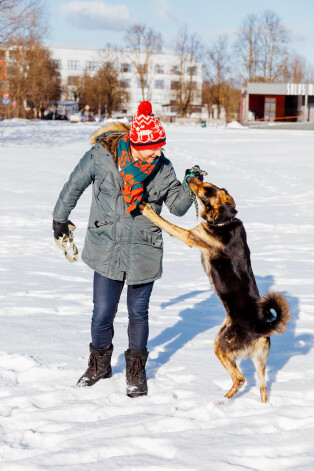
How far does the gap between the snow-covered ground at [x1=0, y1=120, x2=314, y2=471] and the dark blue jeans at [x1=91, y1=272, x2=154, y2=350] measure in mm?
332

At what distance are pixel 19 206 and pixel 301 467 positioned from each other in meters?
10.0

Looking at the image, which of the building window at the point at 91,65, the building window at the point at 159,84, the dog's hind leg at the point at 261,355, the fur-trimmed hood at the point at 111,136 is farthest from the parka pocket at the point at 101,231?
the building window at the point at 91,65

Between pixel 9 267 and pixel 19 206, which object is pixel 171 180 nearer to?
pixel 9 267

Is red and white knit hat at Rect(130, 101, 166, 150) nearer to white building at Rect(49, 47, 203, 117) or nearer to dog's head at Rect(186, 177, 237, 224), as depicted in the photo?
dog's head at Rect(186, 177, 237, 224)

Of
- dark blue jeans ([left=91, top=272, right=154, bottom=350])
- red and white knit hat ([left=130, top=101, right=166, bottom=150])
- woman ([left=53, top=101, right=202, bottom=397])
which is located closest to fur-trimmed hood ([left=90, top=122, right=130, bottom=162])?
woman ([left=53, top=101, right=202, bottom=397])

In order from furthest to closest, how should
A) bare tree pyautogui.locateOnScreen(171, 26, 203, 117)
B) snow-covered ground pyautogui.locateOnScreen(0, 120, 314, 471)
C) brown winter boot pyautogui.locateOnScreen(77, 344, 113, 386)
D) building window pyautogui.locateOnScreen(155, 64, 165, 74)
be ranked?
building window pyautogui.locateOnScreen(155, 64, 165, 74) → bare tree pyautogui.locateOnScreen(171, 26, 203, 117) → brown winter boot pyautogui.locateOnScreen(77, 344, 113, 386) → snow-covered ground pyautogui.locateOnScreen(0, 120, 314, 471)

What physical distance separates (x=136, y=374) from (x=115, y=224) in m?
1.01

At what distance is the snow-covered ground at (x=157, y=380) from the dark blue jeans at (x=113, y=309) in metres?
0.33

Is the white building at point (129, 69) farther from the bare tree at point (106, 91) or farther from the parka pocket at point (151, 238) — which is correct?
the parka pocket at point (151, 238)

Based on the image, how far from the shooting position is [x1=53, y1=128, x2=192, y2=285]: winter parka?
3541 millimetres

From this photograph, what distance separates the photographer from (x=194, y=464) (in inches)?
108

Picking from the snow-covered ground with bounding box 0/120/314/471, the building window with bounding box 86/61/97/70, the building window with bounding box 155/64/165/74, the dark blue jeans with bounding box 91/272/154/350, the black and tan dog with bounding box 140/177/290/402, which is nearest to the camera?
the snow-covered ground with bounding box 0/120/314/471

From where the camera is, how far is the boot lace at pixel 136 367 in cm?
371

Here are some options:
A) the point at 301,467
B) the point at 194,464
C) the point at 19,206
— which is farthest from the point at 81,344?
the point at 19,206
